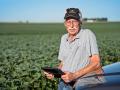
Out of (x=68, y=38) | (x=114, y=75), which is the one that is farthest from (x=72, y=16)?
(x=114, y=75)

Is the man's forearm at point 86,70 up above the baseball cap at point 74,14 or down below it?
below

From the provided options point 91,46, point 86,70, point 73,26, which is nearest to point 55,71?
point 86,70

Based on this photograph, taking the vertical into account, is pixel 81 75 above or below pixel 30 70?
above

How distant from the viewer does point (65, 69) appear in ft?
14.8

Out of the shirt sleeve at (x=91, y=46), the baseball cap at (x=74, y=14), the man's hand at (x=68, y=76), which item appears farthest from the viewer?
the baseball cap at (x=74, y=14)

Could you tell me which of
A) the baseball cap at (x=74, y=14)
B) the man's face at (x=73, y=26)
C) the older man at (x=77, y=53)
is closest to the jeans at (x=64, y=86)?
the older man at (x=77, y=53)

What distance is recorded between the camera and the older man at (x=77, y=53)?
163 inches

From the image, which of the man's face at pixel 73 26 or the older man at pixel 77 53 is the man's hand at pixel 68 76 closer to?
the older man at pixel 77 53

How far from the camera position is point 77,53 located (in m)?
4.38

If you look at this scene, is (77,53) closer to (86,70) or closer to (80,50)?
(80,50)

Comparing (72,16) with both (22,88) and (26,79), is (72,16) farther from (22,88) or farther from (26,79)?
(26,79)

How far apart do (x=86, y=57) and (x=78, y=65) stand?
0.11 meters

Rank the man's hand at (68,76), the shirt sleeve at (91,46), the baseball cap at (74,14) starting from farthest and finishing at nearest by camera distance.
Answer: the baseball cap at (74,14), the shirt sleeve at (91,46), the man's hand at (68,76)

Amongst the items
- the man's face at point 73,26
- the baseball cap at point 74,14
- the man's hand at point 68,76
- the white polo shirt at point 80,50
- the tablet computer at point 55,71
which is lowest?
the man's hand at point 68,76
